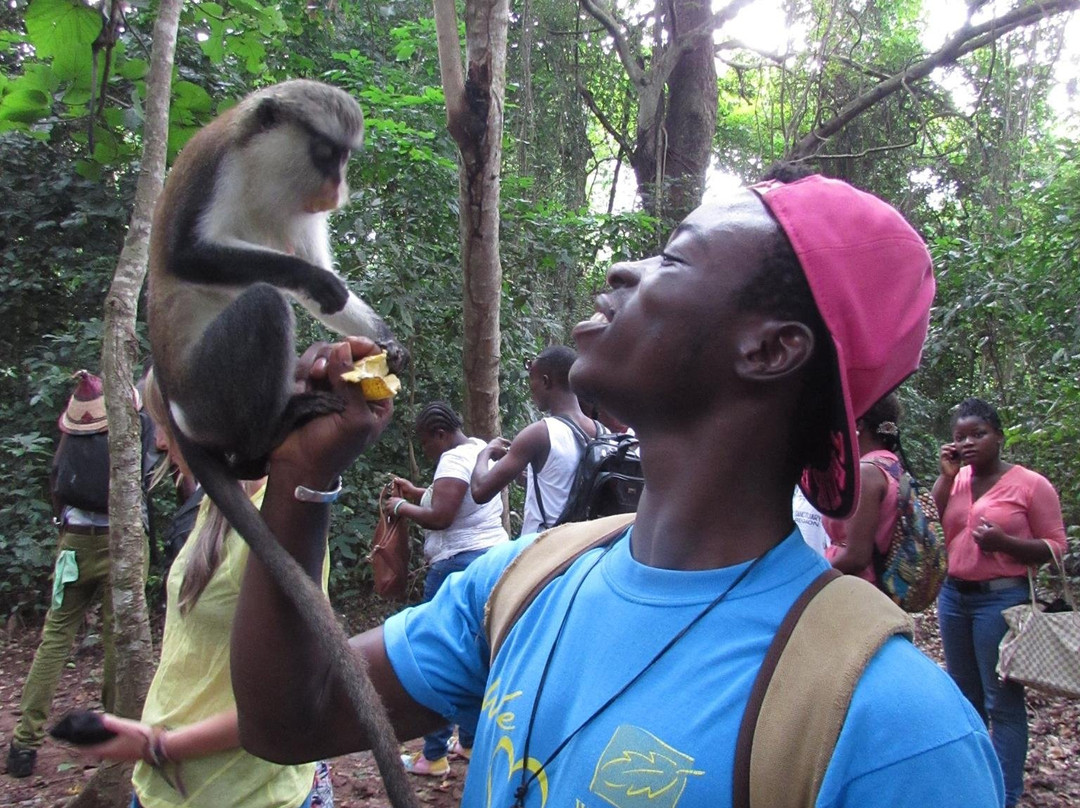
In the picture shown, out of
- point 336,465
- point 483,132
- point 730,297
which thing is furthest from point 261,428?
point 483,132

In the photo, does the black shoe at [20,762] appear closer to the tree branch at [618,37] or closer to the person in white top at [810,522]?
the person in white top at [810,522]

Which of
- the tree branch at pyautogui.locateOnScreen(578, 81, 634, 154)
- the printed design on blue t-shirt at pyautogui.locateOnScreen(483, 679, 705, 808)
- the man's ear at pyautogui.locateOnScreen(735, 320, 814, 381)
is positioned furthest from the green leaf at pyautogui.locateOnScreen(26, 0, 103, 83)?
the tree branch at pyautogui.locateOnScreen(578, 81, 634, 154)

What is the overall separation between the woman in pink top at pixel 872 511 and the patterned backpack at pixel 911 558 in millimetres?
25

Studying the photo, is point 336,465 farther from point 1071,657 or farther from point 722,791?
point 1071,657

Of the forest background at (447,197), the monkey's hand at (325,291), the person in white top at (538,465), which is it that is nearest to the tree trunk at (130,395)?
the forest background at (447,197)

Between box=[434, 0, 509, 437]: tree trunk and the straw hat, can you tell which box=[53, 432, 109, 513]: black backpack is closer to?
the straw hat

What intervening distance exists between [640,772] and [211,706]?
52.0 inches

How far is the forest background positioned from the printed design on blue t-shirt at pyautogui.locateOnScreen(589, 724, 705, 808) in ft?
8.43

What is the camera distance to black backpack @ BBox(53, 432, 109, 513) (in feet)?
15.2

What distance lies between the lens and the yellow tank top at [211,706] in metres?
1.80

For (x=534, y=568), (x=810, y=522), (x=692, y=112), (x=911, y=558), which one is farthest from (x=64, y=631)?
(x=692, y=112)

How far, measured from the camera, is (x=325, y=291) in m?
2.07

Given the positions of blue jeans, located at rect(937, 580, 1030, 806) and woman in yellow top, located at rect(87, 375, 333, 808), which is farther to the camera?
blue jeans, located at rect(937, 580, 1030, 806)

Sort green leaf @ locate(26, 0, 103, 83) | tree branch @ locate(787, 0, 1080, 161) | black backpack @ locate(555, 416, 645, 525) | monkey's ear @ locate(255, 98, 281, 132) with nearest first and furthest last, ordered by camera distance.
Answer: monkey's ear @ locate(255, 98, 281, 132)
green leaf @ locate(26, 0, 103, 83)
black backpack @ locate(555, 416, 645, 525)
tree branch @ locate(787, 0, 1080, 161)
